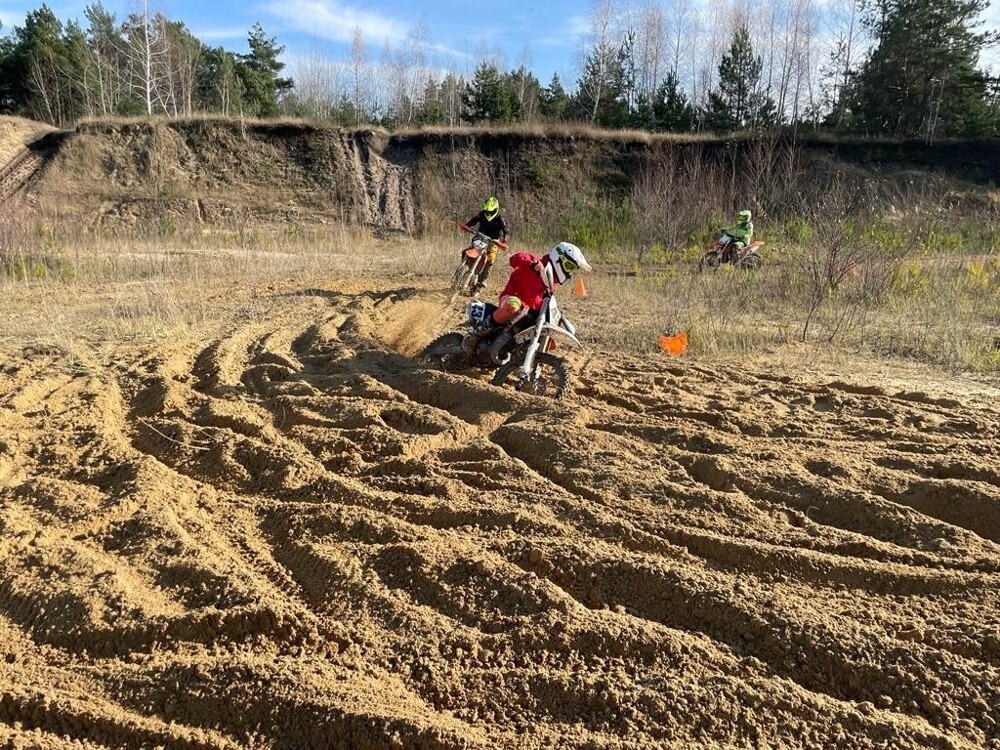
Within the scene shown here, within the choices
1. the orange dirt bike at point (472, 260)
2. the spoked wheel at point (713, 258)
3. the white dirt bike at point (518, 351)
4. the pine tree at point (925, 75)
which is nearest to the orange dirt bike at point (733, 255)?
the spoked wheel at point (713, 258)

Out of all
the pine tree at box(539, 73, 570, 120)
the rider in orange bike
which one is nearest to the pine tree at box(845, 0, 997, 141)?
the pine tree at box(539, 73, 570, 120)

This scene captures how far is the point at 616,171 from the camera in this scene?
1032 inches

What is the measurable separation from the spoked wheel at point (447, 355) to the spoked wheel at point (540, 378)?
506mm

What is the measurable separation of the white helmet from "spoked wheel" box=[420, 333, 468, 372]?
117 centimetres

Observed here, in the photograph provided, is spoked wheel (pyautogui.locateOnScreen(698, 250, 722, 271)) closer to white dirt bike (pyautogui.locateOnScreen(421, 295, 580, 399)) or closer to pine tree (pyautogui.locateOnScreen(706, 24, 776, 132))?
white dirt bike (pyautogui.locateOnScreen(421, 295, 580, 399))

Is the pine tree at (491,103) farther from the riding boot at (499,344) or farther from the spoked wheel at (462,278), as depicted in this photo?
the riding boot at (499,344)

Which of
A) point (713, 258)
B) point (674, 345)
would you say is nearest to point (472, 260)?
point (674, 345)

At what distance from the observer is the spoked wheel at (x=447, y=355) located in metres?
5.92

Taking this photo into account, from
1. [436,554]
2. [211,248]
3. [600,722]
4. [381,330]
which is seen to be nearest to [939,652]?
[600,722]

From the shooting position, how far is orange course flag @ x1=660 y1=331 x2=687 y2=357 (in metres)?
6.69

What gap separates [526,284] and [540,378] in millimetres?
847

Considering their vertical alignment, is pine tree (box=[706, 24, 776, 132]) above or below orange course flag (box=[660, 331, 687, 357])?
above

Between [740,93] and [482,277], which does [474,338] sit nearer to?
[482,277]

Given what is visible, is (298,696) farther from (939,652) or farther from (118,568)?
(939,652)
